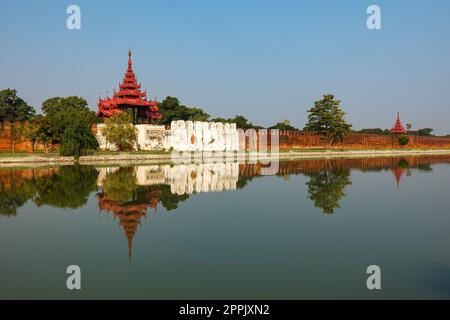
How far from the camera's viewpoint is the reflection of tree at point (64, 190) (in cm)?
1185

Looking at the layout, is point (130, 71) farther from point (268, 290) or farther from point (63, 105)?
point (268, 290)

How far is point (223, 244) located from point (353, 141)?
5487 centimetres

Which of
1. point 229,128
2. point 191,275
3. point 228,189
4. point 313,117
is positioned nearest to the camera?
point 191,275

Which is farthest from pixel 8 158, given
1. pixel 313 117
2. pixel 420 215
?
pixel 313 117

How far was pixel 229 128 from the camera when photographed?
43562mm

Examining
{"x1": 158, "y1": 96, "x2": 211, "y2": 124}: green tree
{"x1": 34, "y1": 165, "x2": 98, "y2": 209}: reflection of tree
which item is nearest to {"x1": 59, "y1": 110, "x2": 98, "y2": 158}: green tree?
{"x1": 34, "y1": 165, "x2": 98, "y2": 209}: reflection of tree

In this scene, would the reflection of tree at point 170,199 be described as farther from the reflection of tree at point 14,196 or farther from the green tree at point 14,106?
the green tree at point 14,106

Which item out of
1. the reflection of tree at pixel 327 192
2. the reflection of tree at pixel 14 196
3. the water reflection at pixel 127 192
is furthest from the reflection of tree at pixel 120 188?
the reflection of tree at pixel 327 192

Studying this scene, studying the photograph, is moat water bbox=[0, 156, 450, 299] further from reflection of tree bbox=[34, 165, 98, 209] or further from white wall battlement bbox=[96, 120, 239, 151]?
white wall battlement bbox=[96, 120, 239, 151]

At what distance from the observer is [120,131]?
32.7m

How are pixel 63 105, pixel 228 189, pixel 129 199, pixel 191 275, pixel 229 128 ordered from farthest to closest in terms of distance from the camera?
pixel 63 105
pixel 229 128
pixel 228 189
pixel 129 199
pixel 191 275

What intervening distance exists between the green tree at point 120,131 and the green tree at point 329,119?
24857 millimetres

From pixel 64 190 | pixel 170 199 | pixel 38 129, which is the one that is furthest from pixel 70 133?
pixel 170 199

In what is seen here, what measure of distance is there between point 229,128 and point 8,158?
22.0 meters
